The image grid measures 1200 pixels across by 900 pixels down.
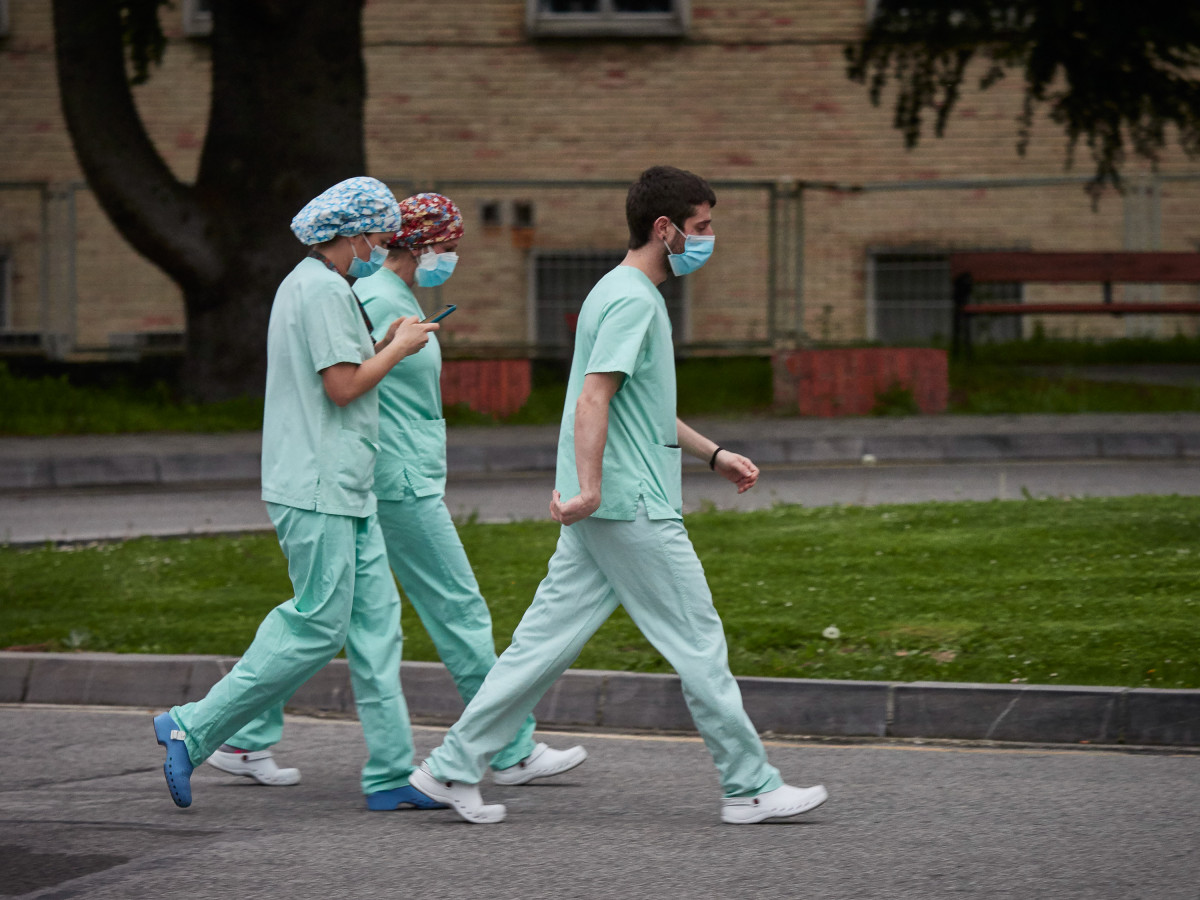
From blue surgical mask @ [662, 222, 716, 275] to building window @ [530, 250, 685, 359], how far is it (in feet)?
49.1

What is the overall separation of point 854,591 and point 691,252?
9.68ft

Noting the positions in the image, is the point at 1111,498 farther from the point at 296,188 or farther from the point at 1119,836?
the point at 296,188

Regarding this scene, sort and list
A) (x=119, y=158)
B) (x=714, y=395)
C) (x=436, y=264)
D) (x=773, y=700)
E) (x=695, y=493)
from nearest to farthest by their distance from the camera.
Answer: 1. (x=436, y=264)
2. (x=773, y=700)
3. (x=695, y=493)
4. (x=119, y=158)
5. (x=714, y=395)

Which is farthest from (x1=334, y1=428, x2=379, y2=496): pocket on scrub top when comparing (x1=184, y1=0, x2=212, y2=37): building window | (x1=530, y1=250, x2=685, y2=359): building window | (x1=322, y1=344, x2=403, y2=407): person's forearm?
(x1=184, y1=0, x2=212, y2=37): building window

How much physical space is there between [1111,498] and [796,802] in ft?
17.8

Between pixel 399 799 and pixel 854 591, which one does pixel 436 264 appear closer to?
pixel 399 799

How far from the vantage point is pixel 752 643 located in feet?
22.5

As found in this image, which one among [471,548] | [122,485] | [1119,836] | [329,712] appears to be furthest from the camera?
[122,485]

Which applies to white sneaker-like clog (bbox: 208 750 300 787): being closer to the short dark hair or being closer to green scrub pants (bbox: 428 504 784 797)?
green scrub pants (bbox: 428 504 784 797)

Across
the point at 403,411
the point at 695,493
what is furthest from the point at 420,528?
the point at 695,493

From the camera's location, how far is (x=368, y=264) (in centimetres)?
543

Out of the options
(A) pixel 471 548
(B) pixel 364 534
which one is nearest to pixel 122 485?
(A) pixel 471 548

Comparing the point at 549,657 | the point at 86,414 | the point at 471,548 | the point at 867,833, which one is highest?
the point at 549,657

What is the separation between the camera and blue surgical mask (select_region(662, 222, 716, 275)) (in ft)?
16.7
